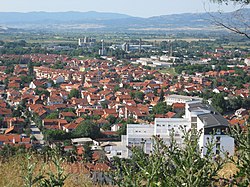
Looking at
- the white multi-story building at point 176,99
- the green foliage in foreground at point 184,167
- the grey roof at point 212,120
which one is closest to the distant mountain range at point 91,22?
the white multi-story building at point 176,99

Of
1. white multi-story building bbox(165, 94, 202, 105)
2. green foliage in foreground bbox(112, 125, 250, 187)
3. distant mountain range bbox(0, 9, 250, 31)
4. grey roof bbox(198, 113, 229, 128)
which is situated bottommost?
distant mountain range bbox(0, 9, 250, 31)

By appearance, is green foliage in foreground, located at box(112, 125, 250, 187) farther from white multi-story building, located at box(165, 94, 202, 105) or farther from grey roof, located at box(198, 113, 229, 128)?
white multi-story building, located at box(165, 94, 202, 105)

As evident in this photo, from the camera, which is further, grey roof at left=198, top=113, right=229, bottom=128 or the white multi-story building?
the white multi-story building

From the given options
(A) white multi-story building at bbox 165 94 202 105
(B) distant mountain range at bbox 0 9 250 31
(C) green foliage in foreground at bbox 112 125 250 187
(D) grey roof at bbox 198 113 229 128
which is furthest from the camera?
(B) distant mountain range at bbox 0 9 250 31

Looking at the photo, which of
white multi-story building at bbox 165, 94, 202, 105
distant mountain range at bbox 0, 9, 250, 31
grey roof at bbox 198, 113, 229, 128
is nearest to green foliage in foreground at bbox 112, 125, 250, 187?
grey roof at bbox 198, 113, 229, 128

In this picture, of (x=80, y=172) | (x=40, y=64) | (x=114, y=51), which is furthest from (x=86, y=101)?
(x=114, y=51)

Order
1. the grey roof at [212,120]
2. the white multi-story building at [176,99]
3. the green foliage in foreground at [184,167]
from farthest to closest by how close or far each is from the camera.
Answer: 1. the white multi-story building at [176,99]
2. the grey roof at [212,120]
3. the green foliage in foreground at [184,167]

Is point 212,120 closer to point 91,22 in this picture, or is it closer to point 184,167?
point 184,167

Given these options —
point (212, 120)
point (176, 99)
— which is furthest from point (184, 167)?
point (176, 99)

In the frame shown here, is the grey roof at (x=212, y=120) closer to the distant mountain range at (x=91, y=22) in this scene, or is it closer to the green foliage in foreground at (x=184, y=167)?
the green foliage in foreground at (x=184, y=167)

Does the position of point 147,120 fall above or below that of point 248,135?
below

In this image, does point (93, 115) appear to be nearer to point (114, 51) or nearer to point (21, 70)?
point (21, 70)
